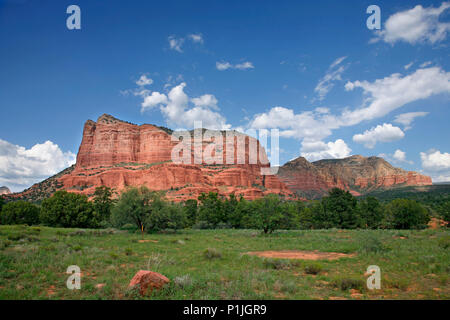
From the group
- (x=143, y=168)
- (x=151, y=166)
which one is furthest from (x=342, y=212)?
(x=143, y=168)

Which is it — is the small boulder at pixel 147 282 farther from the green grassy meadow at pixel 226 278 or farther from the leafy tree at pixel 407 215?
the leafy tree at pixel 407 215

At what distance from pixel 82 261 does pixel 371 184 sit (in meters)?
212

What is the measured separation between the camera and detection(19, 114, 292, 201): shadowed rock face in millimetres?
100375

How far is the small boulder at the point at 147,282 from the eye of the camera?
7.34 metres

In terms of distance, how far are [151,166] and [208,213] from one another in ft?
210

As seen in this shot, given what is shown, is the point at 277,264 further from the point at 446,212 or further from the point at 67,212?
the point at 446,212

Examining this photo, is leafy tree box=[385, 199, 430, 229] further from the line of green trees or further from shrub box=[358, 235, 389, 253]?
shrub box=[358, 235, 389, 253]

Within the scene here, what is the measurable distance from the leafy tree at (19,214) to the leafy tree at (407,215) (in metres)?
63.8

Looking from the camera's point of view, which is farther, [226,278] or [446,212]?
[446,212]

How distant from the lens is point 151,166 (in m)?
108

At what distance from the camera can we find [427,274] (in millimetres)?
10367

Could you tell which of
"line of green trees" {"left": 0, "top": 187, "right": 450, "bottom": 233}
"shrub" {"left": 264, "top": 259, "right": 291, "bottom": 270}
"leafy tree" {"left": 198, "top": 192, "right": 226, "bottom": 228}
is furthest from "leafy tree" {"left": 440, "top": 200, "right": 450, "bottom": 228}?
"shrub" {"left": 264, "top": 259, "right": 291, "bottom": 270}
